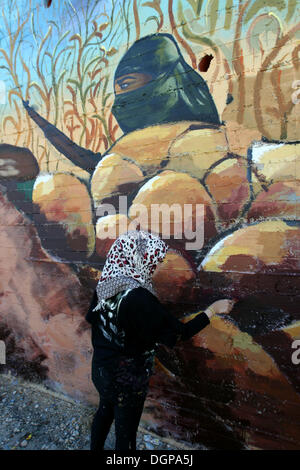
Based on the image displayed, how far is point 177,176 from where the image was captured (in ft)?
7.39

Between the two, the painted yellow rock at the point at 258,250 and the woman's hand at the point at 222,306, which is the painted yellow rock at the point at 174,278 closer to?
the painted yellow rock at the point at 258,250

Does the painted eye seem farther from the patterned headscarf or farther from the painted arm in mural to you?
the patterned headscarf

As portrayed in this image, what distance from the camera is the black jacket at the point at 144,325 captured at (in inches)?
64.4

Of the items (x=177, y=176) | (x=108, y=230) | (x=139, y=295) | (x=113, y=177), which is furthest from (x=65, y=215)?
(x=139, y=295)

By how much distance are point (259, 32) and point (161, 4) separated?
776 mm

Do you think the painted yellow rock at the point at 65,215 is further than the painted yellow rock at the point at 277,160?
Yes

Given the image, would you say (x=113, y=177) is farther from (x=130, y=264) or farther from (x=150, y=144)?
(x=130, y=264)

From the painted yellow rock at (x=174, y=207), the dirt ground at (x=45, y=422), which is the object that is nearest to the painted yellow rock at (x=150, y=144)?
the painted yellow rock at (x=174, y=207)

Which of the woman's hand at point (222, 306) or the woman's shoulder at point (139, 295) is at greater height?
the woman's shoulder at point (139, 295)

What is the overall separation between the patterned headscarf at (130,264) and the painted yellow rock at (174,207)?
370mm

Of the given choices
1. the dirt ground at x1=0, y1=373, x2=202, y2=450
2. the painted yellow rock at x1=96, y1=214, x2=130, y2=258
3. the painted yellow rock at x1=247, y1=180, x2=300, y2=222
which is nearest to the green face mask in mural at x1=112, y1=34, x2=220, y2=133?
the painted yellow rock at x1=247, y1=180, x2=300, y2=222

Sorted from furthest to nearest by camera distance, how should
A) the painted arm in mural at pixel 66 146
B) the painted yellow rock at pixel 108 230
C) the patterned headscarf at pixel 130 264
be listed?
the painted arm in mural at pixel 66 146 < the painted yellow rock at pixel 108 230 < the patterned headscarf at pixel 130 264

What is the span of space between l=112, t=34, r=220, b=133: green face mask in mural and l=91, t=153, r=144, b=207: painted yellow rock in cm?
26
